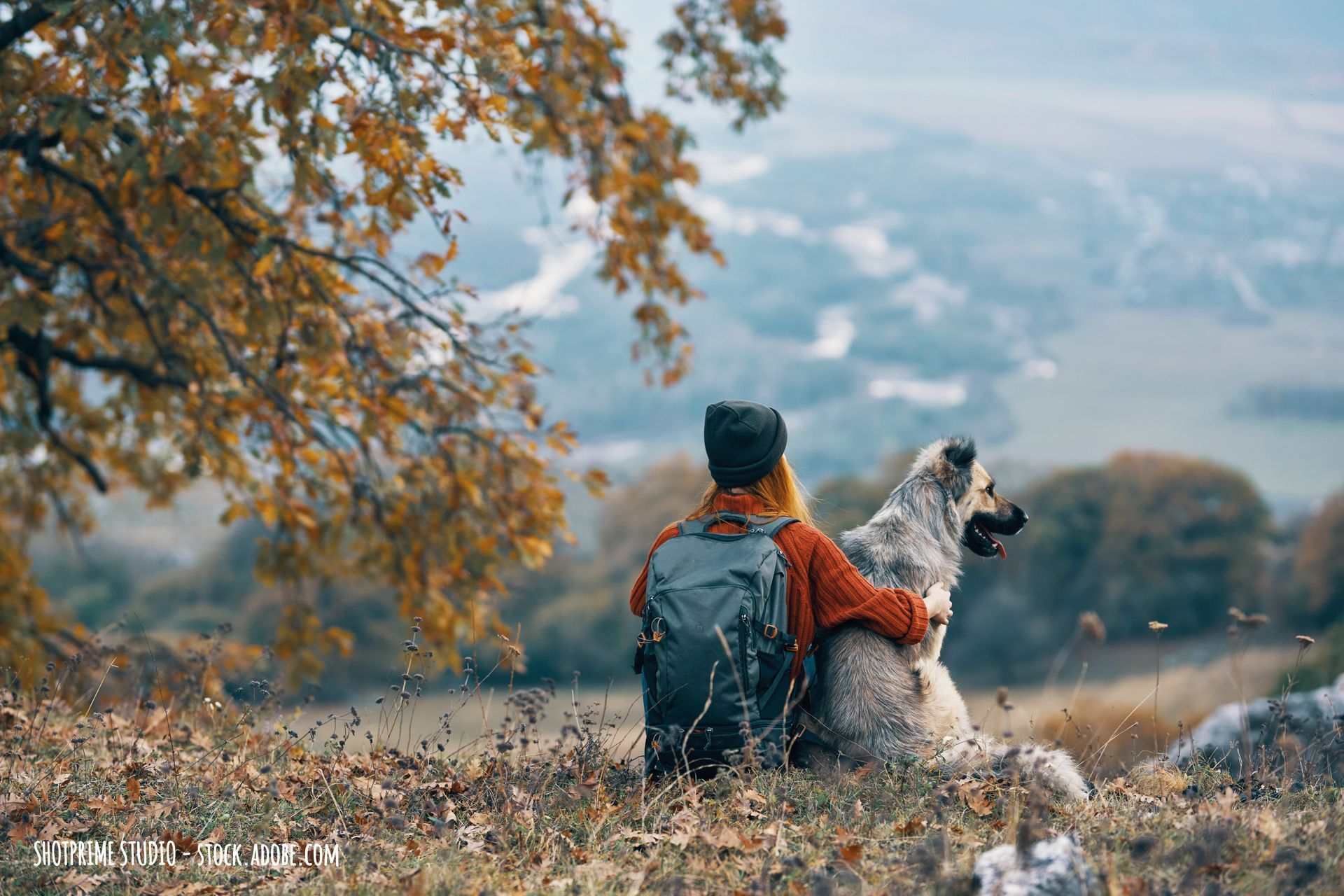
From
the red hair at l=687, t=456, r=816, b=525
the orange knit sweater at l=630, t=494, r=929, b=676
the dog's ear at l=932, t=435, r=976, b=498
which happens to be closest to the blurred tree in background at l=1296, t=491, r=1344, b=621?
the dog's ear at l=932, t=435, r=976, b=498

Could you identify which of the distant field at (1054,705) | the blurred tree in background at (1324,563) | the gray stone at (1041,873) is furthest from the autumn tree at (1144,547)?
the gray stone at (1041,873)

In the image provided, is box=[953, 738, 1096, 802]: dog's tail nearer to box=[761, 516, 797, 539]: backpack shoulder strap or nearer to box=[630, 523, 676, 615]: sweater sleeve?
box=[761, 516, 797, 539]: backpack shoulder strap

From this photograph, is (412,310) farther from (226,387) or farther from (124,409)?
(124,409)

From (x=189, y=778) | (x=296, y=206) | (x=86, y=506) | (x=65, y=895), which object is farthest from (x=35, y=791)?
(x=86, y=506)

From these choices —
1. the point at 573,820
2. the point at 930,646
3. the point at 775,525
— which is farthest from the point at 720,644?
the point at 930,646

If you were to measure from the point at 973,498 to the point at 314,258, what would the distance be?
498 centimetres

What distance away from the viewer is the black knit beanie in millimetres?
4535

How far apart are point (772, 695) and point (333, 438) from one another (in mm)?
5330

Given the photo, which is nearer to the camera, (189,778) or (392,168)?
(189,778)

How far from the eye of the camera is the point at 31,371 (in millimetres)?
9641

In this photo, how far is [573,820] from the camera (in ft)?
14.9

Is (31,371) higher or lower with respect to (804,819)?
higher

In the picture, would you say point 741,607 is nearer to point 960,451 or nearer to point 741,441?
point 741,441

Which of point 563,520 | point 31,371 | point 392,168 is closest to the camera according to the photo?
point 392,168
